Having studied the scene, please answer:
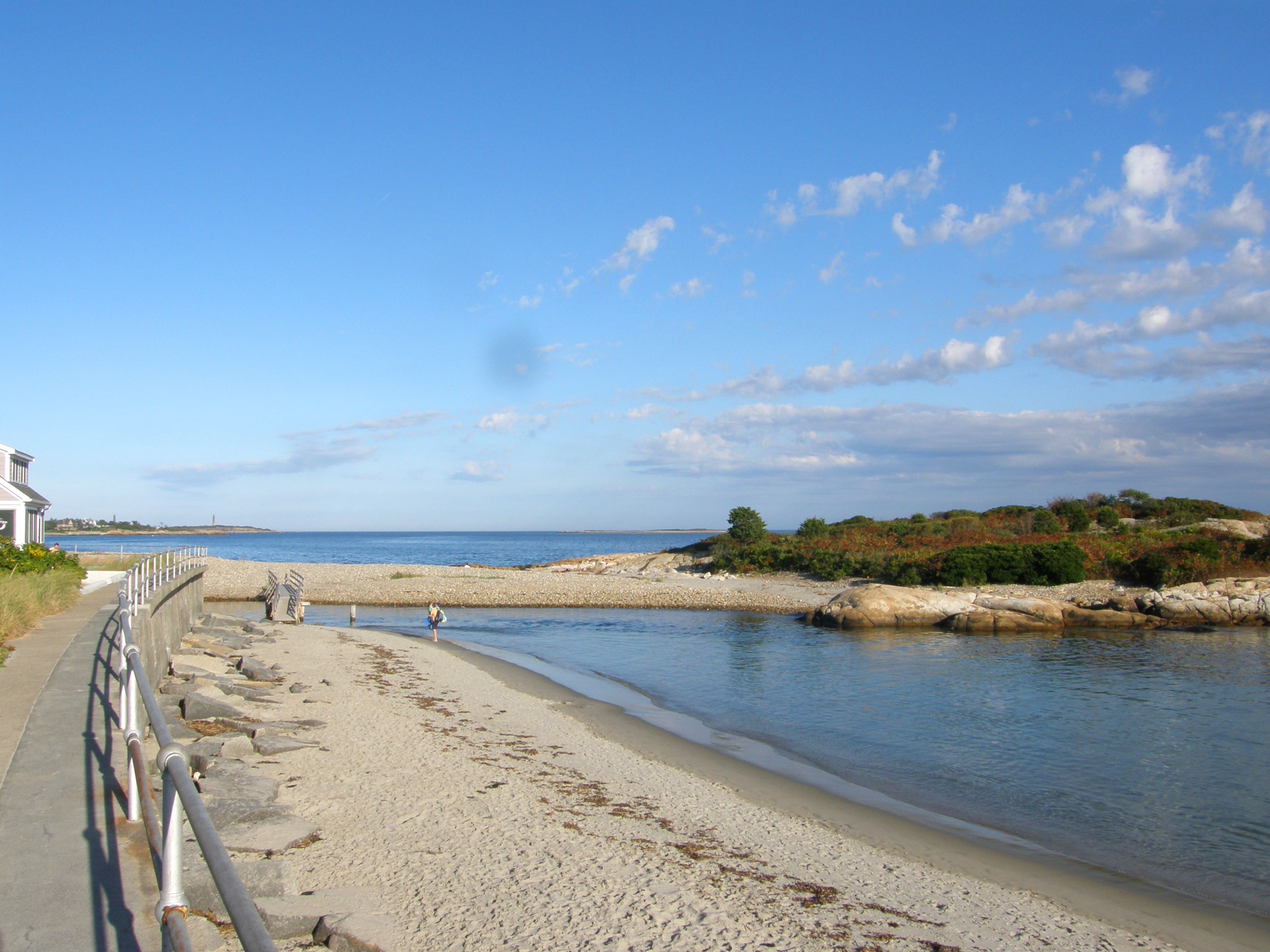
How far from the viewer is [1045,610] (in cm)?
3144

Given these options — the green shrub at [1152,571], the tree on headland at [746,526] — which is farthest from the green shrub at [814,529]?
the green shrub at [1152,571]

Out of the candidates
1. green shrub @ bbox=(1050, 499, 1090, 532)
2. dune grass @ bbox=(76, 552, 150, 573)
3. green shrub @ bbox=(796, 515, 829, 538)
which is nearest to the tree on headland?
green shrub @ bbox=(796, 515, 829, 538)

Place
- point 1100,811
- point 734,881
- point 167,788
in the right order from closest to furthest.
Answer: point 167,788 < point 734,881 < point 1100,811

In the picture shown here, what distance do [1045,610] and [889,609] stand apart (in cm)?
568

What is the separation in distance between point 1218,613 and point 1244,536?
1741 centimetres

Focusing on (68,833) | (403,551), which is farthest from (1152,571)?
(403,551)

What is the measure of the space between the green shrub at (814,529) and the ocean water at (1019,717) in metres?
28.8

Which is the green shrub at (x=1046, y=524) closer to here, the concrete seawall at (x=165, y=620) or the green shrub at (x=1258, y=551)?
the green shrub at (x=1258, y=551)

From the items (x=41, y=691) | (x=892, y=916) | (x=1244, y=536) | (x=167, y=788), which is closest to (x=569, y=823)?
(x=892, y=916)

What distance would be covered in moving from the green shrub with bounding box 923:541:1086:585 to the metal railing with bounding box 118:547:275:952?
3985 centimetres

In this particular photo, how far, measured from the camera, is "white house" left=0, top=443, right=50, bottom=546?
3266cm

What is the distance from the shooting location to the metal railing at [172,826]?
2387 mm

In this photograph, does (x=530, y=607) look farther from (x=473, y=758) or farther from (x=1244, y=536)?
(x=1244, y=536)

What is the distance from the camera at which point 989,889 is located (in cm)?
775
